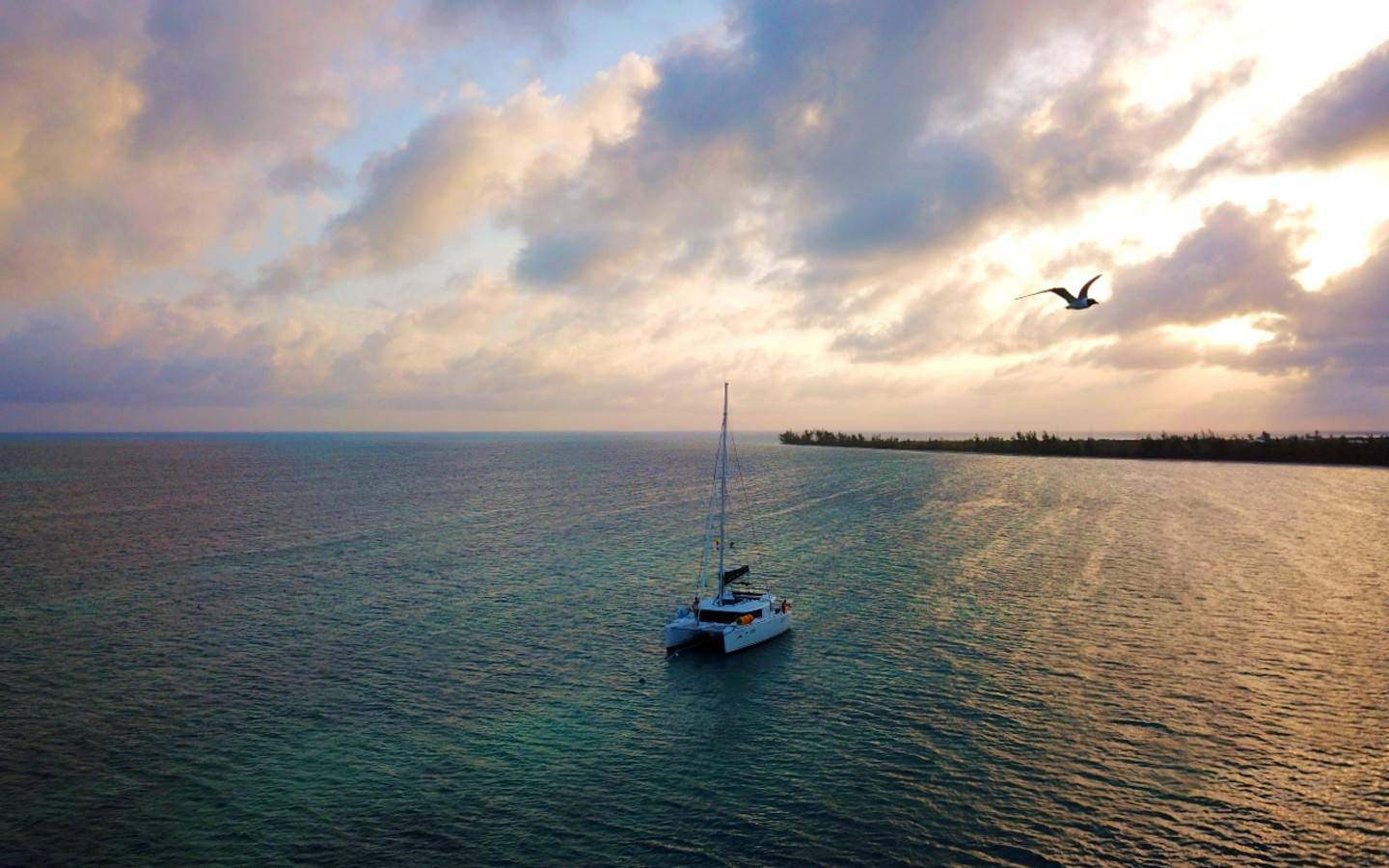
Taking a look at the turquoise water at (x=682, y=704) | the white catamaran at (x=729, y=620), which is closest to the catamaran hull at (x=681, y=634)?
the white catamaran at (x=729, y=620)

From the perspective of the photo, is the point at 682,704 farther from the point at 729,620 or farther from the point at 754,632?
the point at 729,620

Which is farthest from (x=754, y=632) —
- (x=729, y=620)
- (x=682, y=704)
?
(x=682, y=704)

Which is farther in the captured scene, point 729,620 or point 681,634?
A: point 729,620

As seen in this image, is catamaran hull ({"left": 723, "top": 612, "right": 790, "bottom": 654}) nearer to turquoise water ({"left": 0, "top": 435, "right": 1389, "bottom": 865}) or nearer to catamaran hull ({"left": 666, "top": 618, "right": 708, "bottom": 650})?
turquoise water ({"left": 0, "top": 435, "right": 1389, "bottom": 865})

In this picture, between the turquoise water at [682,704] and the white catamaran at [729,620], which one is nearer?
the turquoise water at [682,704]

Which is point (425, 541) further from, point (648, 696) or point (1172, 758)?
point (1172, 758)

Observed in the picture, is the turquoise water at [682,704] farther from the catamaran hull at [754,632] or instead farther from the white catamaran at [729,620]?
the white catamaran at [729,620]

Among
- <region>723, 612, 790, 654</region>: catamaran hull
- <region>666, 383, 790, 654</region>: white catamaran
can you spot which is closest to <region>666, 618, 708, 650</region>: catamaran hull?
<region>666, 383, 790, 654</region>: white catamaran
